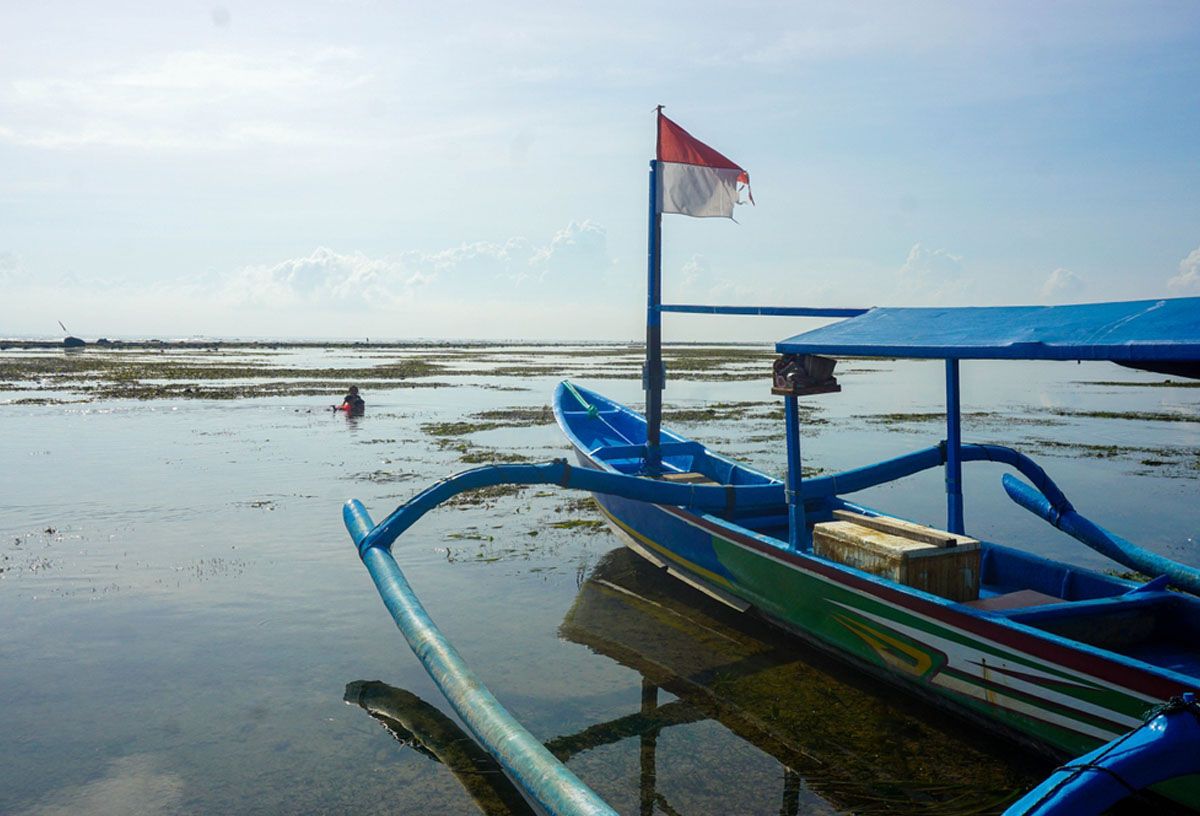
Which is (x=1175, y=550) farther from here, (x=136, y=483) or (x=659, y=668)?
(x=136, y=483)

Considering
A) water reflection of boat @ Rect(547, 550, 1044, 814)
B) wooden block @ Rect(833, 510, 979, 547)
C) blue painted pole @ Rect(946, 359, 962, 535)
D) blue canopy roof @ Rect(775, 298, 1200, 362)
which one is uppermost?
blue canopy roof @ Rect(775, 298, 1200, 362)

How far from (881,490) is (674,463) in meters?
5.30

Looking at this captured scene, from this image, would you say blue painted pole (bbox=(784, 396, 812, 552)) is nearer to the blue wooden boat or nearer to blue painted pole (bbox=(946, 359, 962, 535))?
the blue wooden boat

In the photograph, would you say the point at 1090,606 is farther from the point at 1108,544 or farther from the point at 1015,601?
the point at 1108,544

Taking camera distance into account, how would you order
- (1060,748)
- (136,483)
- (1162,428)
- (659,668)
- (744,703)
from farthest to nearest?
(1162,428) < (136,483) < (659,668) < (744,703) < (1060,748)

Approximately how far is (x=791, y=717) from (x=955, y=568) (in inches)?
78.9

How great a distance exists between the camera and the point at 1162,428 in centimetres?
2570

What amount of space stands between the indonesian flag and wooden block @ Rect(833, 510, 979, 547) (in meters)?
5.63

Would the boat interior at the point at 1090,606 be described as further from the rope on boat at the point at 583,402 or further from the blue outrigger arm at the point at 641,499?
the rope on boat at the point at 583,402

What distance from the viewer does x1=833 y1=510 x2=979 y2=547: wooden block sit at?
732cm

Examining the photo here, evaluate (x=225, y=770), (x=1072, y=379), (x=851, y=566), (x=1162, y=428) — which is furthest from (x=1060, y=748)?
(x=1072, y=379)

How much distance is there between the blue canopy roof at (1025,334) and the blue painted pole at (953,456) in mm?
1314

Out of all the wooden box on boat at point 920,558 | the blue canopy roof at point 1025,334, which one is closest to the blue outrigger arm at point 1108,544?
the wooden box on boat at point 920,558

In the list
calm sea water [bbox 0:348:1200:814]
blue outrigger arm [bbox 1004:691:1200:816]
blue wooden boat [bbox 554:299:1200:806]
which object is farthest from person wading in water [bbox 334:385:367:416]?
blue outrigger arm [bbox 1004:691:1200:816]
